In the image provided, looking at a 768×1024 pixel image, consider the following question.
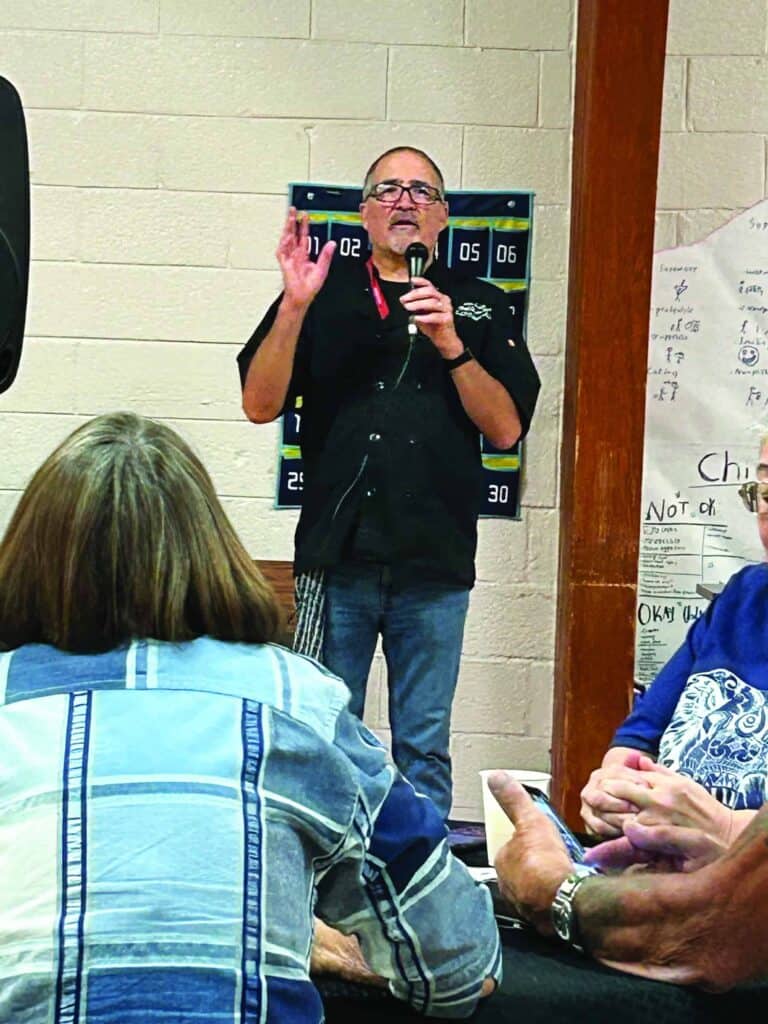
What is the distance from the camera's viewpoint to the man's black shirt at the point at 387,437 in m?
2.80

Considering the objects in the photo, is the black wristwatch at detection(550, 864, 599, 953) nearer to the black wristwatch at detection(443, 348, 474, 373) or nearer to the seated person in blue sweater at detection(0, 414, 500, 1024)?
the seated person in blue sweater at detection(0, 414, 500, 1024)

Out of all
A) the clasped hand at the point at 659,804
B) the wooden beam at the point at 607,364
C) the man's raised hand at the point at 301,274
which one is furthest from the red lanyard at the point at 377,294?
the clasped hand at the point at 659,804

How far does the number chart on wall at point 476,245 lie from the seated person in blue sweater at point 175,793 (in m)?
2.20

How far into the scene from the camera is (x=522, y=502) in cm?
346

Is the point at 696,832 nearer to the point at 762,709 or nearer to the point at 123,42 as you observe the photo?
the point at 762,709

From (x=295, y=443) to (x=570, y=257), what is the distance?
2.69 feet

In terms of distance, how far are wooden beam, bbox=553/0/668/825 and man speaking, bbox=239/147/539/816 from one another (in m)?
0.22

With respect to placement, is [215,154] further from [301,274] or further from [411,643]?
[411,643]

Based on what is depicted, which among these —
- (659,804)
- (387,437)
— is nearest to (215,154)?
(387,437)

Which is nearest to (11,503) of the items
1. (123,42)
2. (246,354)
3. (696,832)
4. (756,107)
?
(246,354)

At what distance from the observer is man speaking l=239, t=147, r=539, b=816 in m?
2.79

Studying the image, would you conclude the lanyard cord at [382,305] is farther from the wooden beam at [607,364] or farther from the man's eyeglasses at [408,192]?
the wooden beam at [607,364]

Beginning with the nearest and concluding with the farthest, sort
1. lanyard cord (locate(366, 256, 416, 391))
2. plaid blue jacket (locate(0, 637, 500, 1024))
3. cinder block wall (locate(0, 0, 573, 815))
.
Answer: plaid blue jacket (locate(0, 637, 500, 1024))
lanyard cord (locate(366, 256, 416, 391))
cinder block wall (locate(0, 0, 573, 815))

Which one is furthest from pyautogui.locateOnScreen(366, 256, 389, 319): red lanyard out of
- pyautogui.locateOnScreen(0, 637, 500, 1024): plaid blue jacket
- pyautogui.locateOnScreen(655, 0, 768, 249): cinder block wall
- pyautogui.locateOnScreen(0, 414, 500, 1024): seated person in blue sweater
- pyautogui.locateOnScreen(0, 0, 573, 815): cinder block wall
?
pyautogui.locateOnScreen(0, 637, 500, 1024): plaid blue jacket
